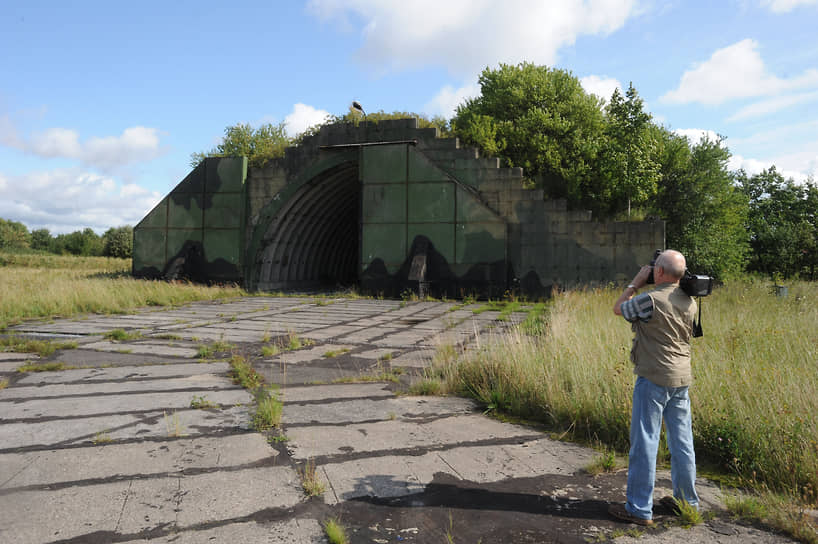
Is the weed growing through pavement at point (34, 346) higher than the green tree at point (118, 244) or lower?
lower

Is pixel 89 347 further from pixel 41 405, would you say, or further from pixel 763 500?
pixel 763 500

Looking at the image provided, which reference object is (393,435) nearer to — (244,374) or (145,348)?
(244,374)

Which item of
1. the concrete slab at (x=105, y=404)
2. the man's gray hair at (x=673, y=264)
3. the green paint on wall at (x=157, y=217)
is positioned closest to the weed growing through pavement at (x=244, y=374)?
the concrete slab at (x=105, y=404)

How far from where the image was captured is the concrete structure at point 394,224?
18.5m

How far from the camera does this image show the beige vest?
333 cm

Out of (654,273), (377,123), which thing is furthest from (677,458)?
(377,123)

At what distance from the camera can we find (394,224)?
19906mm

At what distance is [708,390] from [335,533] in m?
3.84

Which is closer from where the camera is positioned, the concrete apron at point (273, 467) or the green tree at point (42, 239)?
the concrete apron at point (273, 467)

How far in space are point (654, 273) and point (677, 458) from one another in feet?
4.07

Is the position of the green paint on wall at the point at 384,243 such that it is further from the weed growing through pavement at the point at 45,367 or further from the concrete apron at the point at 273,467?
the weed growing through pavement at the point at 45,367

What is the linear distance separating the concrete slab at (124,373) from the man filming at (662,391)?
5.50 metres

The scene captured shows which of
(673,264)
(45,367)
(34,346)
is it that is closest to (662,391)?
(673,264)

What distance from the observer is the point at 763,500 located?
11.2 ft
